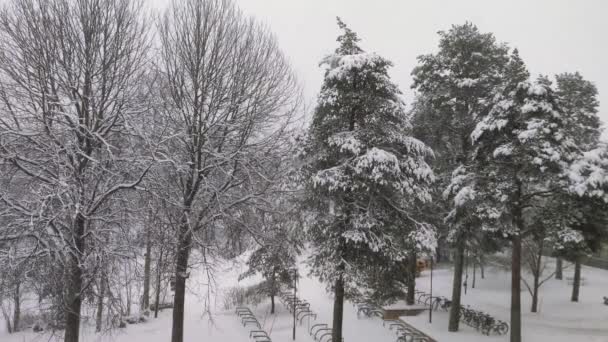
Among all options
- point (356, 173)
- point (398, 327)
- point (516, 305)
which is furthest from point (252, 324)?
point (516, 305)

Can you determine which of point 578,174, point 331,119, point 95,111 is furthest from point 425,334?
point 95,111

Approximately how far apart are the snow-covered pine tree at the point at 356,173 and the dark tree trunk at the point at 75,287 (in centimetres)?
553

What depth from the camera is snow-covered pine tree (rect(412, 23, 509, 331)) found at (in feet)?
50.6

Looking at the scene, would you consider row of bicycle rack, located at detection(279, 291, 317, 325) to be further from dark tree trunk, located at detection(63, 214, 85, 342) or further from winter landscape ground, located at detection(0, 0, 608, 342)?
dark tree trunk, located at detection(63, 214, 85, 342)

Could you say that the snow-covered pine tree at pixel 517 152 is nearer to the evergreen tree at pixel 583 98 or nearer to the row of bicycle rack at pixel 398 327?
the row of bicycle rack at pixel 398 327

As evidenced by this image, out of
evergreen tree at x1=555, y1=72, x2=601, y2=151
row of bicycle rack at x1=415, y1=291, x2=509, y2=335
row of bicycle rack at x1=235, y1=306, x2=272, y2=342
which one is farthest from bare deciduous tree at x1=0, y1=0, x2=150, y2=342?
evergreen tree at x1=555, y1=72, x2=601, y2=151

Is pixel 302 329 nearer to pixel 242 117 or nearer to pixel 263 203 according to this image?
pixel 263 203

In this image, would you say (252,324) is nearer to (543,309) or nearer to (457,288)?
(457,288)

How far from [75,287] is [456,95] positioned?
13803 mm

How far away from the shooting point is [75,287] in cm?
899

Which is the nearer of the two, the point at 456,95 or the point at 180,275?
the point at 180,275

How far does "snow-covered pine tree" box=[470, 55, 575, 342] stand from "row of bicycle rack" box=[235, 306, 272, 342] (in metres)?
8.37

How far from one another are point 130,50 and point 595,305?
2311cm

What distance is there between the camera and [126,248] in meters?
9.34
